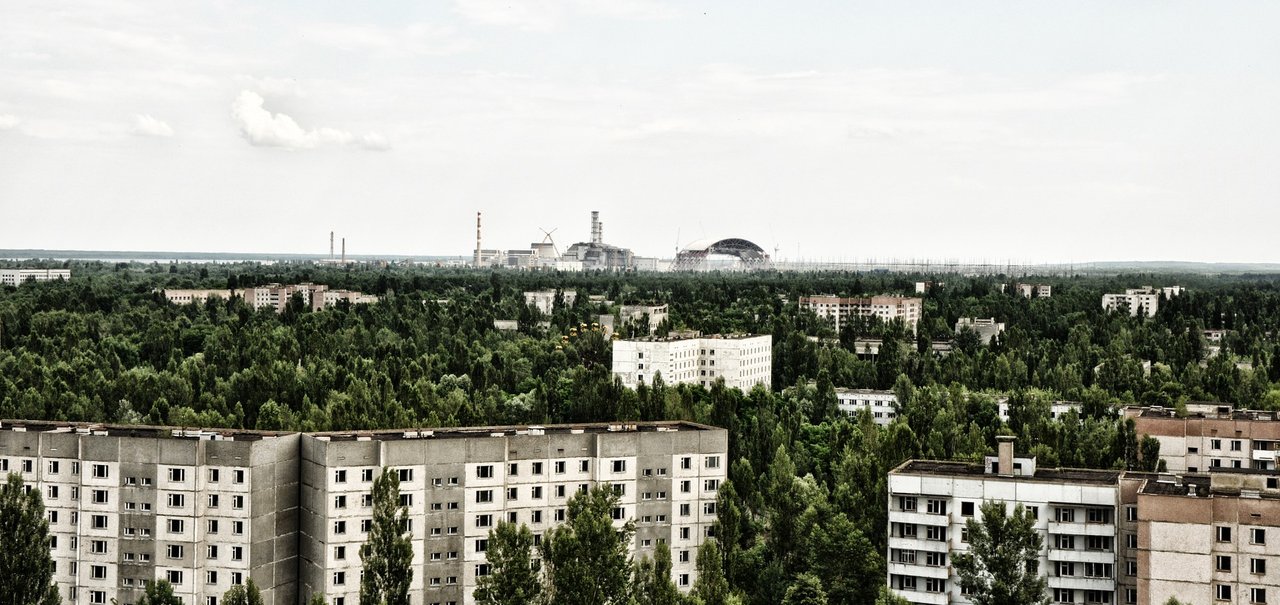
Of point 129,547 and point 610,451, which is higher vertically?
point 610,451

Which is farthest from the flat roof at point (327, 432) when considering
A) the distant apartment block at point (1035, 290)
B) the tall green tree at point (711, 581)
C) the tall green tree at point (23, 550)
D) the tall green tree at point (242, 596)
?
the distant apartment block at point (1035, 290)

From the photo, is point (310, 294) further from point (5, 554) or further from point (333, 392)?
point (5, 554)

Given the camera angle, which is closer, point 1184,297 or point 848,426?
point 848,426

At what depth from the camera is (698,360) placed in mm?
68812

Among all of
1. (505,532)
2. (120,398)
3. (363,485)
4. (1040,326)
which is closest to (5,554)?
(363,485)

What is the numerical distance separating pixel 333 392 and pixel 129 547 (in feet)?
63.0

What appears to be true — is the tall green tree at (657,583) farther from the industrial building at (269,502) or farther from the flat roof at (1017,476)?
the flat roof at (1017,476)

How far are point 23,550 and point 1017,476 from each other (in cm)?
1929

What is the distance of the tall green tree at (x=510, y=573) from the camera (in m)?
26.5

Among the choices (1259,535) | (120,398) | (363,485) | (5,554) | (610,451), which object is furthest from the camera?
(120,398)

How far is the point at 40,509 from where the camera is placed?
28406mm

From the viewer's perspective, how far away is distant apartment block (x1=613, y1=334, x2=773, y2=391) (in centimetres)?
6556

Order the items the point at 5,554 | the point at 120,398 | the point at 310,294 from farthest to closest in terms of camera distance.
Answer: the point at 310,294 < the point at 120,398 < the point at 5,554

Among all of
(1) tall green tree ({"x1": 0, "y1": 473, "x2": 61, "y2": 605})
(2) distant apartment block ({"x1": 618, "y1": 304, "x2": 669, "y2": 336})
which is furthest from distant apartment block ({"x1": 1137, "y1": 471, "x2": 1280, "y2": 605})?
(2) distant apartment block ({"x1": 618, "y1": 304, "x2": 669, "y2": 336})
